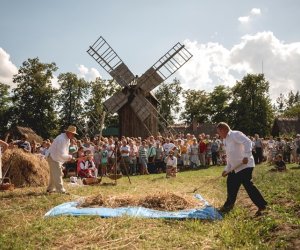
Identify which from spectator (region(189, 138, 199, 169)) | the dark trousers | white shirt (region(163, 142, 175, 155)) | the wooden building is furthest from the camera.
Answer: the wooden building

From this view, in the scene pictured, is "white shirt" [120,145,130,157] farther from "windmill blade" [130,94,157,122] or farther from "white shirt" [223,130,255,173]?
"white shirt" [223,130,255,173]

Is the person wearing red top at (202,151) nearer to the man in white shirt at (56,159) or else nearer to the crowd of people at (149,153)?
the crowd of people at (149,153)

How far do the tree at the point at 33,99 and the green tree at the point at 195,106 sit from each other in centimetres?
2994

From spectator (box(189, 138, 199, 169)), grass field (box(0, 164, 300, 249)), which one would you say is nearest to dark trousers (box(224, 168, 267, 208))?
grass field (box(0, 164, 300, 249))

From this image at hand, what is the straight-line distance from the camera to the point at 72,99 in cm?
6788

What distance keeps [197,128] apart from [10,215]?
5074 centimetres

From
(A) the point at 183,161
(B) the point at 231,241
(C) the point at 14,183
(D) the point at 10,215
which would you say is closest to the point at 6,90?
(A) the point at 183,161

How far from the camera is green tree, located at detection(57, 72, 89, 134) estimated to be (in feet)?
219

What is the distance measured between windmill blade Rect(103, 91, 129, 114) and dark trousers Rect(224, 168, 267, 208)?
20.8 m

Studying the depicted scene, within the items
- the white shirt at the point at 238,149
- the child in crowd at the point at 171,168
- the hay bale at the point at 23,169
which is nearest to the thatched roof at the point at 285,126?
the child in crowd at the point at 171,168

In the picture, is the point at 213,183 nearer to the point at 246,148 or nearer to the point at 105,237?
the point at 246,148

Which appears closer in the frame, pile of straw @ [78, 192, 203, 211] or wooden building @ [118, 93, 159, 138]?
pile of straw @ [78, 192, 203, 211]

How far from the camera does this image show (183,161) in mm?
23094

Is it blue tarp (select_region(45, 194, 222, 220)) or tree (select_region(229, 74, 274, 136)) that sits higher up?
tree (select_region(229, 74, 274, 136))
